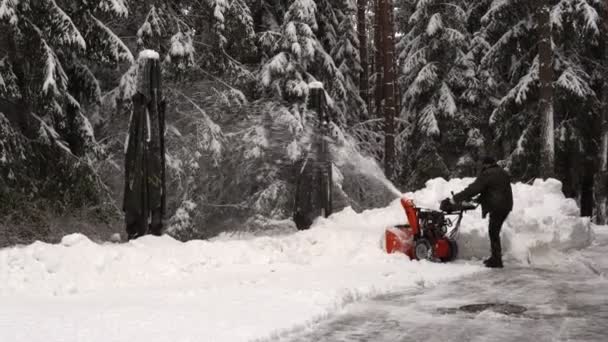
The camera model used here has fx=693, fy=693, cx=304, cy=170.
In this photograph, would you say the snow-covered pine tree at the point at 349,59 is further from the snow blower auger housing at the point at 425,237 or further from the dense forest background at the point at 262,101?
the snow blower auger housing at the point at 425,237

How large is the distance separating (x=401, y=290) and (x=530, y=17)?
1594 centimetres

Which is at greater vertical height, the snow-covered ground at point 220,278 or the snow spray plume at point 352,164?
the snow spray plume at point 352,164

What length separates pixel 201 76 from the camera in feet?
59.2

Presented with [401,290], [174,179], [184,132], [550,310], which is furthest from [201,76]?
[550,310]

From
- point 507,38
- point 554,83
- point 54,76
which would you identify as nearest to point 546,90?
point 554,83

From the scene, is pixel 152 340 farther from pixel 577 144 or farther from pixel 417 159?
pixel 417 159

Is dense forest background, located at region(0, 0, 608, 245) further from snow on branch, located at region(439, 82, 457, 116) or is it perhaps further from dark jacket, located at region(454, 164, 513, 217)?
dark jacket, located at region(454, 164, 513, 217)

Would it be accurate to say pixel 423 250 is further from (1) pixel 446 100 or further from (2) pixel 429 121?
(1) pixel 446 100

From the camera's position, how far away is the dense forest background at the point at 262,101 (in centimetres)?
1301

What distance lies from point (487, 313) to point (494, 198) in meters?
3.79

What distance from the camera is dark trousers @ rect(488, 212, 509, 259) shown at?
10.6 metres

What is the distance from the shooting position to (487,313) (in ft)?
23.7

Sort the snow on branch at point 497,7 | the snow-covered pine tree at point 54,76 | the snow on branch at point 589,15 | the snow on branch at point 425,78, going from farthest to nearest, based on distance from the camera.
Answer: the snow on branch at point 425,78
the snow on branch at point 497,7
the snow on branch at point 589,15
the snow-covered pine tree at point 54,76

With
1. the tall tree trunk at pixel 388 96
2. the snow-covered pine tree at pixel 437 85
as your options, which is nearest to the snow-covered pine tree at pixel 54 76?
the tall tree trunk at pixel 388 96
